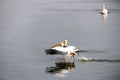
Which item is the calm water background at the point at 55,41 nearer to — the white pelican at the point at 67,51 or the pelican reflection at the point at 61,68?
the pelican reflection at the point at 61,68

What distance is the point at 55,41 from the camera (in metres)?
40.6

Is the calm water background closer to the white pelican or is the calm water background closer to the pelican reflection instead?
the pelican reflection

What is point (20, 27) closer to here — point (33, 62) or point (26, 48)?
point (26, 48)

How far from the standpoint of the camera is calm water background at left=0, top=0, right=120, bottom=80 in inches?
1189

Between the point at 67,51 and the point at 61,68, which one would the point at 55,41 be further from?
the point at 61,68

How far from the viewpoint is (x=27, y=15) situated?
62.3 metres

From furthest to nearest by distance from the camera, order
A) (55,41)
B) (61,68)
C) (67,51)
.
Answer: (55,41), (67,51), (61,68)

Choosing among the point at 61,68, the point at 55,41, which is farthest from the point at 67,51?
the point at 55,41

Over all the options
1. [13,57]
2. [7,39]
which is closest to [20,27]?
[7,39]

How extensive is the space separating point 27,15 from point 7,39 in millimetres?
20284

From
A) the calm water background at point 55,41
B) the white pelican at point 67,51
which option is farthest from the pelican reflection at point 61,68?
the white pelican at point 67,51

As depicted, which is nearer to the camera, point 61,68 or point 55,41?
point 61,68

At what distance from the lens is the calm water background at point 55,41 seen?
99.1 ft

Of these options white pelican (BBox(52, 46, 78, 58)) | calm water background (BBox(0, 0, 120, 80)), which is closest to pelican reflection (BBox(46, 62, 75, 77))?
calm water background (BBox(0, 0, 120, 80))
